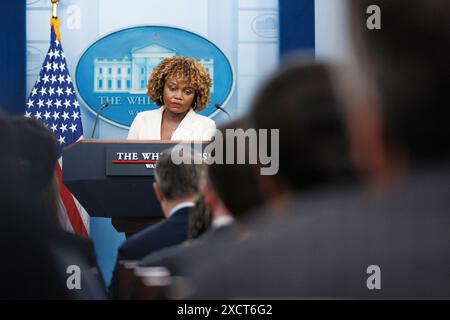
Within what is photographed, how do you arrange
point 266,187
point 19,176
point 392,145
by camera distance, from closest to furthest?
point 392,145, point 266,187, point 19,176

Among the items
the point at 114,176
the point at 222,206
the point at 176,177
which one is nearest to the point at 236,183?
the point at 222,206

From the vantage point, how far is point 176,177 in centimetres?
218

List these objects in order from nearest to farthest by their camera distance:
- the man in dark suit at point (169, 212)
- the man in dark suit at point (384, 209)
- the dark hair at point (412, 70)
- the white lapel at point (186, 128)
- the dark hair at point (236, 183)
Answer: the man in dark suit at point (384, 209), the dark hair at point (412, 70), the dark hair at point (236, 183), the man in dark suit at point (169, 212), the white lapel at point (186, 128)

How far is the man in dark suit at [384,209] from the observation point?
5.69 feet

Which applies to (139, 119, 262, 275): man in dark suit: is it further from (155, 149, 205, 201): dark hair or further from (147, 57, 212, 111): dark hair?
(147, 57, 212, 111): dark hair

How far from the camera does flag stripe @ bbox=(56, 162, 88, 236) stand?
2.18 m

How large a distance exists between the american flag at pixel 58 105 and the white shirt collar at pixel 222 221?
0.42 meters

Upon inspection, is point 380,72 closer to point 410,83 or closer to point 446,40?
point 410,83

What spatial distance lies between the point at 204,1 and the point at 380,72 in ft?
2.29

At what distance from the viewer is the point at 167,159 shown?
221 centimetres

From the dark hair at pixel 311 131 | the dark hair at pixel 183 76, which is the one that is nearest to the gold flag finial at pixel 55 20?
the dark hair at pixel 183 76

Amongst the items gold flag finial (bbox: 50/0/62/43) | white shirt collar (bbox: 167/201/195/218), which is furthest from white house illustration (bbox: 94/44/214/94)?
Result: white shirt collar (bbox: 167/201/195/218)

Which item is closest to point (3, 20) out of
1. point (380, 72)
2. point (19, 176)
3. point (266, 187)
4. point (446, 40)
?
point (19, 176)

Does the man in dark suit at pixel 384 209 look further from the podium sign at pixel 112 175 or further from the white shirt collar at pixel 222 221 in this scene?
the podium sign at pixel 112 175
